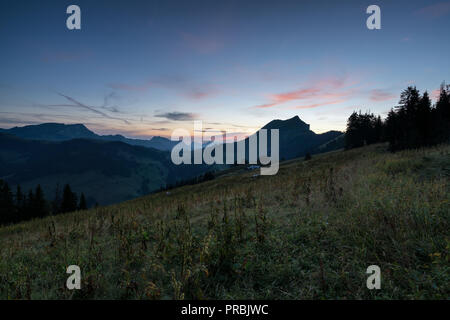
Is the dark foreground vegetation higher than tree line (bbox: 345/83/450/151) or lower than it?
lower

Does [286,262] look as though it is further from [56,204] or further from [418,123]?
[56,204]

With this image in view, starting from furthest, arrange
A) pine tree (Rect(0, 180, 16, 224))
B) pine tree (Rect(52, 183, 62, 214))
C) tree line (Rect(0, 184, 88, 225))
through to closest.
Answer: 1. pine tree (Rect(52, 183, 62, 214))
2. tree line (Rect(0, 184, 88, 225))
3. pine tree (Rect(0, 180, 16, 224))

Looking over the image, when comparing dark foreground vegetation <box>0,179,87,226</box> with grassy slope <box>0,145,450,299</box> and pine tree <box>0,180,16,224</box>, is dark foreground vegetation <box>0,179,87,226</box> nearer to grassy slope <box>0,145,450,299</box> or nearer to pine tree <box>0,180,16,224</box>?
pine tree <box>0,180,16,224</box>

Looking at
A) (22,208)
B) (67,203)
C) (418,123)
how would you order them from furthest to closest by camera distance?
(67,203) → (22,208) → (418,123)

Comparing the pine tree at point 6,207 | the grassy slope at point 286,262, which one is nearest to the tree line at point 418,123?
the grassy slope at point 286,262

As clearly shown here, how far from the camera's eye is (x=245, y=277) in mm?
3494

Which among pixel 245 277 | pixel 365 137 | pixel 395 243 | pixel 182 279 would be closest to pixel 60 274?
pixel 182 279

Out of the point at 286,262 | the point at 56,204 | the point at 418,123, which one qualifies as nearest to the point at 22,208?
the point at 56,204

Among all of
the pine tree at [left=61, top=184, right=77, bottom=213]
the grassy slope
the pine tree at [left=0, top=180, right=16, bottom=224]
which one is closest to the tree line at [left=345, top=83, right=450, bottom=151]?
the grassy slope

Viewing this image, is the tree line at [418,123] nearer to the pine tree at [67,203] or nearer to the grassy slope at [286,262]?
the grassy slope at [286,262]

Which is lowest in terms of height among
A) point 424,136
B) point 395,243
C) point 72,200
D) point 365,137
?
point 72,200

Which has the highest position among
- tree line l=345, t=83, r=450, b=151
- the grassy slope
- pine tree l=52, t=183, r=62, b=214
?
tree line l=345, t=83, r=450, b=151

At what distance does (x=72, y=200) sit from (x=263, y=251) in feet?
206
